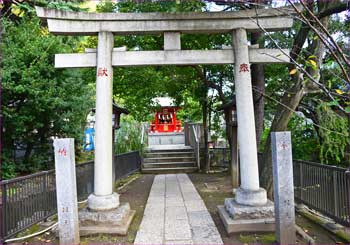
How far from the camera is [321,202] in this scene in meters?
5.77

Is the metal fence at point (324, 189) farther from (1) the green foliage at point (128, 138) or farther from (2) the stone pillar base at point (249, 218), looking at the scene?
(1) the green foliage at point (128, 138)

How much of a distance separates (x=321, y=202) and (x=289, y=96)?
2558mm

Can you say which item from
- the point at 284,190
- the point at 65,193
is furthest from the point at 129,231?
the point at 284,190

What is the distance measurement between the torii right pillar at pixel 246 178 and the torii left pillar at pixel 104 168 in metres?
1.98

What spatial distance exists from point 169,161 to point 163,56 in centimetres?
951

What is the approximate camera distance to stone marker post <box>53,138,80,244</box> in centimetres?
481

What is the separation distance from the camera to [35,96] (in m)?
9.54

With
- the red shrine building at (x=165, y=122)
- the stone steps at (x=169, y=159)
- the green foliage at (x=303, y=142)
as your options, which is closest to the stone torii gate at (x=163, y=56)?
the green foliage at (x=303, y=142)

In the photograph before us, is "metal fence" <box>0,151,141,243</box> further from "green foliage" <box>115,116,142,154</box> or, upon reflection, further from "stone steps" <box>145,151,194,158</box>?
"stone steps" <box>145,151,194,158</box>

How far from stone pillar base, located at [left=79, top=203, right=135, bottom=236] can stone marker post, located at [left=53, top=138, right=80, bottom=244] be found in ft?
1.99

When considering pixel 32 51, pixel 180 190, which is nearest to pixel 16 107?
pixel 32 51

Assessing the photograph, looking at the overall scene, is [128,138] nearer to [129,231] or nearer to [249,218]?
[129,231]

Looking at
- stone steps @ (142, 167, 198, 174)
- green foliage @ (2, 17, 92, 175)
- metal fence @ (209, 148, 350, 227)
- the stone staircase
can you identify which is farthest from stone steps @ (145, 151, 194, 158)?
metal fence @ (209, 148, 350, 227)

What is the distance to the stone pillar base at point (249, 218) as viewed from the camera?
5.40m
